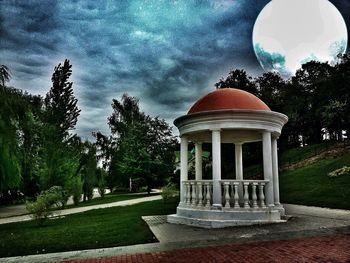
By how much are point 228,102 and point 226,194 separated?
3320 mm

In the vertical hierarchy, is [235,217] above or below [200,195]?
below

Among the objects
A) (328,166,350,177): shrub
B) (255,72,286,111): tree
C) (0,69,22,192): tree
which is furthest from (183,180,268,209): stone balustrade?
(255,72,286,111): tree

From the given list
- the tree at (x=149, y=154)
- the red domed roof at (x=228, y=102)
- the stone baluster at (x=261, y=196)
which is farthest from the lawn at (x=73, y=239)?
the tree at (x=149, y=154)

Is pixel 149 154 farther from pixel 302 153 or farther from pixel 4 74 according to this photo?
Answer: pixel 4 74

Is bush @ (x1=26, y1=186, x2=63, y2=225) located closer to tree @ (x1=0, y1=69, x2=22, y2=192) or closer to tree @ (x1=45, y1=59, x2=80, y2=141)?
tree @ (x1=0, y1=69, x2=22, y2=192)

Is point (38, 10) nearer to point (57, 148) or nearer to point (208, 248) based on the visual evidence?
point (208, 248)

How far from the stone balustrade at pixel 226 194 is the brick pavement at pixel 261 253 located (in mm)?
3168

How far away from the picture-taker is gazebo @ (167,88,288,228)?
36.2 feet

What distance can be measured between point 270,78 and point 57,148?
33619mm

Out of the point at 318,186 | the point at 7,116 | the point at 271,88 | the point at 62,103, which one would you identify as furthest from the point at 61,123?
the point at 271,88

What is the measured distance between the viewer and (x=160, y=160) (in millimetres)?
35906

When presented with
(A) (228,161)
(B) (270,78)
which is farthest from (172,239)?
(B) (270,78)

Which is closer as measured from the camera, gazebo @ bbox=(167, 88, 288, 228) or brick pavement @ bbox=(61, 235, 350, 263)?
brick pavement @ bbox=(61, 235, 350, 263)

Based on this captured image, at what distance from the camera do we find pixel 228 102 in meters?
12.1
